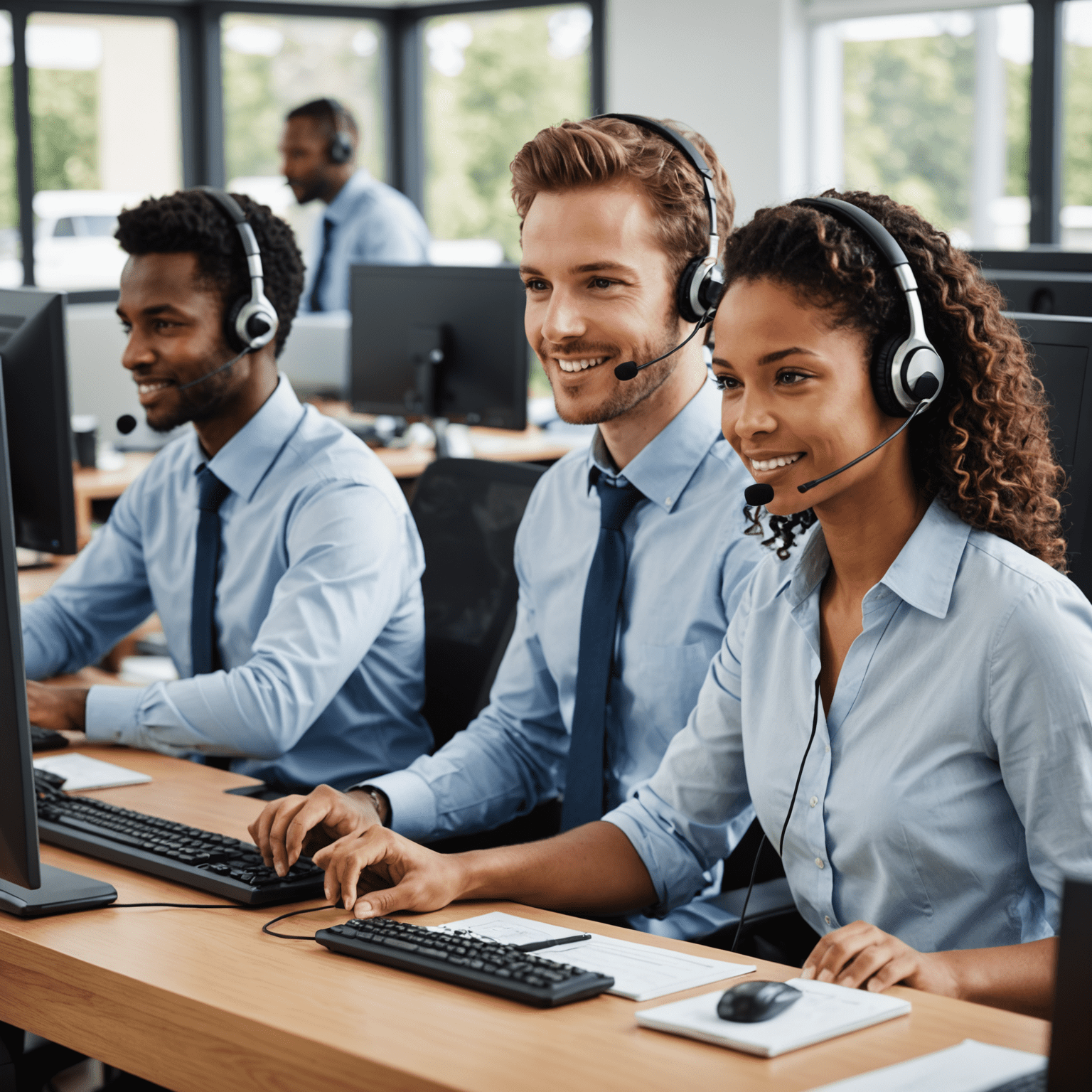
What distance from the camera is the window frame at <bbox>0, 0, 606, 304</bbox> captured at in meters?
6.06

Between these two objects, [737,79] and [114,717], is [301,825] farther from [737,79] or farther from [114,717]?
[737,79]

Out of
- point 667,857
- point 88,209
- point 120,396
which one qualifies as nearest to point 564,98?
point 88,209

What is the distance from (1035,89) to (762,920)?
14.0 ft

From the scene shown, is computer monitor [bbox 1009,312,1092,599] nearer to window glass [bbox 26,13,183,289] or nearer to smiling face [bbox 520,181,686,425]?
smiling face [bbox 520,181,686,425]

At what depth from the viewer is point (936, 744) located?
1.25 metres

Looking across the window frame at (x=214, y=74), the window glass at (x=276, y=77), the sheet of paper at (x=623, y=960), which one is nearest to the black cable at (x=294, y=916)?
the sheet of paper at (x=623, y=960)

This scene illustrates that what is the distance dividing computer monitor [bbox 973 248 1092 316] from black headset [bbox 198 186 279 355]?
1.00 m

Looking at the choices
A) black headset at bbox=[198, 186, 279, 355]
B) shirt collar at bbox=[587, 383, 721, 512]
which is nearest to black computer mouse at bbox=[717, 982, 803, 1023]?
shirt collar at bbox=[587, 383, 721, 512]

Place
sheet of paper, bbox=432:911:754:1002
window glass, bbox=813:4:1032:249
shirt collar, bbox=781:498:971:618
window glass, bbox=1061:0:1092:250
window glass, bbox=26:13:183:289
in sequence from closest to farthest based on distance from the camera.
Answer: sheet of paper, bbox=432:911:754:1002 < shirt collar, bbox=781:498:971:618 < window glass, bbox=1061:0:1092:250 < window glass, bbox=813:4:1032:249 < window glass, bbox=26:13:183:289

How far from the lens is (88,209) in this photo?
629 centimetres

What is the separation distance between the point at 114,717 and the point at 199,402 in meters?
0.48

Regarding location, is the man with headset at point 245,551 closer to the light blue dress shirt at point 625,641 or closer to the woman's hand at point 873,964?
the light blue dress shirt at point 625,641

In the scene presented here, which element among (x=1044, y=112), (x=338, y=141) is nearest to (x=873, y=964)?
(x=1044, y=112)

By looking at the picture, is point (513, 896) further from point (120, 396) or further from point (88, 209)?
point (88, 209)
